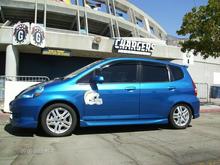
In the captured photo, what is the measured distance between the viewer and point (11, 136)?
8.30m

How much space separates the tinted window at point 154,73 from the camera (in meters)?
9.11

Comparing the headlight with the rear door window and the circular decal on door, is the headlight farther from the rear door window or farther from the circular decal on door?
the rear door window

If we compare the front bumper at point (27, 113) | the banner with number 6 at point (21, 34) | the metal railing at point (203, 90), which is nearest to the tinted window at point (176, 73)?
the front bumper at point (27, 113)

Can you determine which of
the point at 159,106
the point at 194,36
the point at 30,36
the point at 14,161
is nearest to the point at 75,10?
the point at 30,36

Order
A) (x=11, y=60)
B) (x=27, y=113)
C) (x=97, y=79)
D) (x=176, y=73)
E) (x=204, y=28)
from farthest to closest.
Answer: (x=11, y=60), (x=204, y=28), (x=176, y=73), (x=97, y=79), (x=27, y=113)

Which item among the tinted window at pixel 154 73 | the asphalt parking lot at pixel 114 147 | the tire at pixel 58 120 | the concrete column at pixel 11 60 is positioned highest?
the concrete column at pixel 11 60

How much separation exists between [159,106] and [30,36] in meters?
15.3

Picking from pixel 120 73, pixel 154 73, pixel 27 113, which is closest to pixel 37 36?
pixel 154 73

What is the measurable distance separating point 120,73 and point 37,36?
15.6 meters

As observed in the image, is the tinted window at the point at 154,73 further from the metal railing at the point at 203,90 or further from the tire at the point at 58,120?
the metal railing at the point at 203,90

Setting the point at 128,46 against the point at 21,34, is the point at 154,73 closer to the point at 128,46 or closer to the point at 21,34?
the point at 21,34

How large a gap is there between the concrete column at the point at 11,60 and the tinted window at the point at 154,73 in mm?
16313

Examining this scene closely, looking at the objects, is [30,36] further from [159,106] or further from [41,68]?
[159,106]

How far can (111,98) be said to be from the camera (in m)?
8.57
